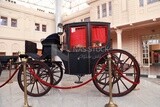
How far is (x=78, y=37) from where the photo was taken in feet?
13.2

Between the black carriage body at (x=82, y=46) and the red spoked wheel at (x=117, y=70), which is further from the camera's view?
the black carriage body at (x=82, y=46)

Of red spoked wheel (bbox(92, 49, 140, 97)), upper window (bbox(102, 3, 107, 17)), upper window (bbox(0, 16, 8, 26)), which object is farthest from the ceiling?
red spoked wheel (bbox(92, 49, 140, 97))

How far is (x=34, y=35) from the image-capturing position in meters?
20.8

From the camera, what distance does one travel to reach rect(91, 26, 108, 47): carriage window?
402cm

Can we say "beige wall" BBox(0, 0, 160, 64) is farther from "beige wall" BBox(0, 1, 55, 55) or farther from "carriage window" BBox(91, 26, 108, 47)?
"carriage window" BBox(91, 26, 108, 47)

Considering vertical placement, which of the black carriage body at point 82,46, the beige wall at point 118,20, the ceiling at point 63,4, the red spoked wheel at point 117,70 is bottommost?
the red spoked wheel at point 117,70

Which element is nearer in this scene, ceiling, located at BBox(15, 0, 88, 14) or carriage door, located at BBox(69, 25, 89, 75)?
carriage door, located at BBox(69, 25, 89, 75)

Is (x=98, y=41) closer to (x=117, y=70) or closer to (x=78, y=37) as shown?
(x=78, y=37)

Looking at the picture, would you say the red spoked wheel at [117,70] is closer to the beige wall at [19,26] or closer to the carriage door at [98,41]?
the carriage door at [98,41]

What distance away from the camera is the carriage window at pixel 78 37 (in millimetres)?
3975

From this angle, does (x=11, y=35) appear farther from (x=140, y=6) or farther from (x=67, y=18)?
(x=140, y=6)

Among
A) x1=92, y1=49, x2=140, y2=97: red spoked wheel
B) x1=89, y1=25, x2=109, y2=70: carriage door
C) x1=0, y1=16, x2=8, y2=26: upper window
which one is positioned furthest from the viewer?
x1=0, y1=16, x2=8, y2=26: upper window

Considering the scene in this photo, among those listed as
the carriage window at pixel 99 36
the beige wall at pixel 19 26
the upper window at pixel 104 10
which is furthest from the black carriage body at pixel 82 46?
the beige wall at pixel 19 26

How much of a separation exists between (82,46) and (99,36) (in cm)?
49
